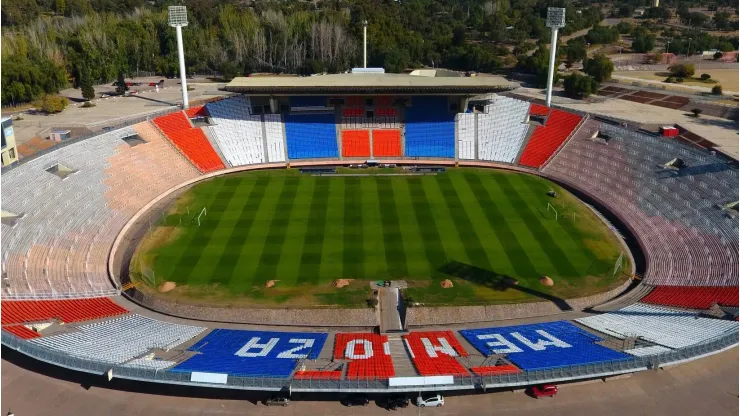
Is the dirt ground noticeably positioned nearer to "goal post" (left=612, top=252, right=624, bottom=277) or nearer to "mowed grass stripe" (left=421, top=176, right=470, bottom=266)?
"mowed grass stripe" (left=421, top=176, right=470, bottom=266)

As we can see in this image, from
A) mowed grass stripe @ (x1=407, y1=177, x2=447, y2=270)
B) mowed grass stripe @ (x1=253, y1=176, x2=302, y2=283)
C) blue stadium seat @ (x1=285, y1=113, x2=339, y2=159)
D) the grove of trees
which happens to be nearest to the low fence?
mowed grass stripe @ (x1=253, y1=176, x2=302, y2=283)

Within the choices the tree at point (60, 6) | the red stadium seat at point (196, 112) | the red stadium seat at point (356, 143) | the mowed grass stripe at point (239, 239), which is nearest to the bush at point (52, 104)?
the red stadium seat at point (196, 112)

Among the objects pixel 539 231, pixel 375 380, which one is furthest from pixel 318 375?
pixel 539 231

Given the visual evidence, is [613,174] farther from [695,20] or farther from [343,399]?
[695,20]

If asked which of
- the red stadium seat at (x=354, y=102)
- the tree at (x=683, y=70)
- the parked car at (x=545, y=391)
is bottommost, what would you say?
the parked car at (x=545, y=391)

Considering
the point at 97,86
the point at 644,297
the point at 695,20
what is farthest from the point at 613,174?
the point at 695,20

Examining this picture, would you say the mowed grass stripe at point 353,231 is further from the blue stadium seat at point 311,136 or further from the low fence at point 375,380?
the low fence at point 375,380

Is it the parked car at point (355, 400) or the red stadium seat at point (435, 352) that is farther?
the parked car at point (355, 400)
